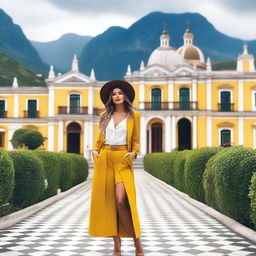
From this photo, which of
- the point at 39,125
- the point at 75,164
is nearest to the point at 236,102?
the point at 39,125

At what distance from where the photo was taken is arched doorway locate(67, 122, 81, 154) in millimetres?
46000

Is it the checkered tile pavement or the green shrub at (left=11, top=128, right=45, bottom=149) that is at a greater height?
the green shrub at (left=11, top=128, right=45, bottom=149)

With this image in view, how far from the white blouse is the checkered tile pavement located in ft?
5.16

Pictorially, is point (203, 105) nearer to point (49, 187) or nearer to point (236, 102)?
point (236, 102)

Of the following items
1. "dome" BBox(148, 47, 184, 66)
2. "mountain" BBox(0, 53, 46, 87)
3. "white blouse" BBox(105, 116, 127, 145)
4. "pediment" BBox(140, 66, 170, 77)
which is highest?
"mountain" BBox(0, 53, 46, 87)

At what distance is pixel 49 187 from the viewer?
13453 mm

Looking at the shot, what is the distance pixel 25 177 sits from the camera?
34.2 feet

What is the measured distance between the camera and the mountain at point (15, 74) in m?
86.4

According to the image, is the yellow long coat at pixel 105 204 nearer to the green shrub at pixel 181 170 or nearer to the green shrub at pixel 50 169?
the green shrub at pixel 50 169

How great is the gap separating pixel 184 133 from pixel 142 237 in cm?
3829

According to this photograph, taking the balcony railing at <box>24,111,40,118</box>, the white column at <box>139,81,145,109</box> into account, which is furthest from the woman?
the balcony railing at <box>24,111,40,118</box>

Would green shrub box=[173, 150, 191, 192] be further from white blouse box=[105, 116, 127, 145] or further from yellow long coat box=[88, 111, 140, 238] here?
yellow long coat box=[88, 111, 140, 238]

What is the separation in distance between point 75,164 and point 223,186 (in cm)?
1135

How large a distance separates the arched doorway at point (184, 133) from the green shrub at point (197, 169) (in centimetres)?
3244
